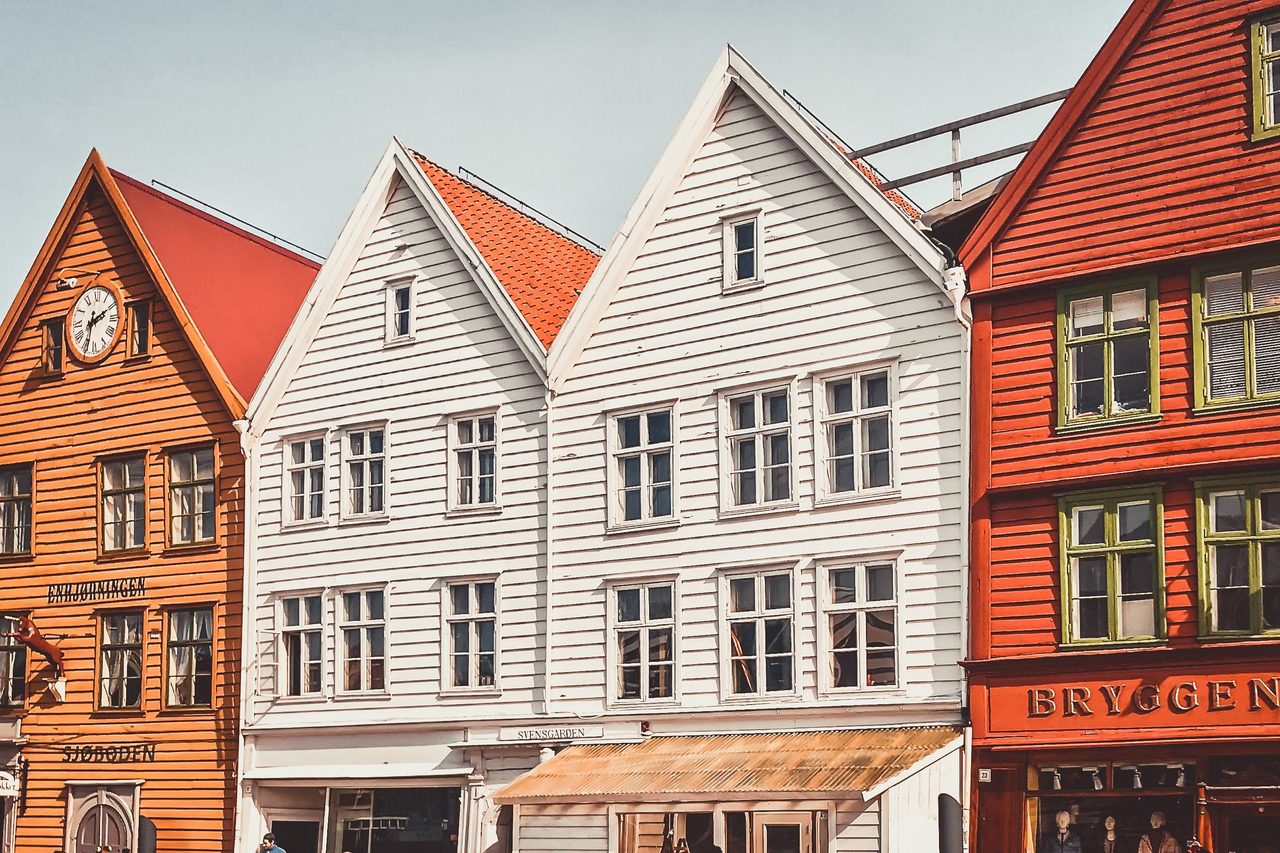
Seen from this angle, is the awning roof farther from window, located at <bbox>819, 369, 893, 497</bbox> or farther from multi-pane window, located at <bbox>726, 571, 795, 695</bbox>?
window, located at <bbox>819, 369, 893, 497</bbox>

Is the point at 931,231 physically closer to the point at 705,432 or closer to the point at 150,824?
the point at 705,432

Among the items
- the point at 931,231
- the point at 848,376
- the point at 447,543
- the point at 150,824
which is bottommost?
the point at 150,824

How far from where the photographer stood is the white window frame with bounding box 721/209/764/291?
29.5 m

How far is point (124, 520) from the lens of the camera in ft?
120

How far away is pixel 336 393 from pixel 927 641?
12.9 m

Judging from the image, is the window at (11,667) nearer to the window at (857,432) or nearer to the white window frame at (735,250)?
the white window frame at (735,250)

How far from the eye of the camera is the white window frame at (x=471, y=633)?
31.2 m

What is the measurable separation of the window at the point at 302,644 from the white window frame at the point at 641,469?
22.0 feet

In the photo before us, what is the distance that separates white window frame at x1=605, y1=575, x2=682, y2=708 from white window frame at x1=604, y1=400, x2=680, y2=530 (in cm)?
91

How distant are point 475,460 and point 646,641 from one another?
487cm

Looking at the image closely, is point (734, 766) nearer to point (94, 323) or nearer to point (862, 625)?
point (862, 625)

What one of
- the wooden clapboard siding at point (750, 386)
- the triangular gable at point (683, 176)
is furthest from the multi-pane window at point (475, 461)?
the triangular gable at point (683, 176)

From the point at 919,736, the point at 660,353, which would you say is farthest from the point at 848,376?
the point at 919,736

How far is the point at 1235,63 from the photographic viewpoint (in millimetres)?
25422
